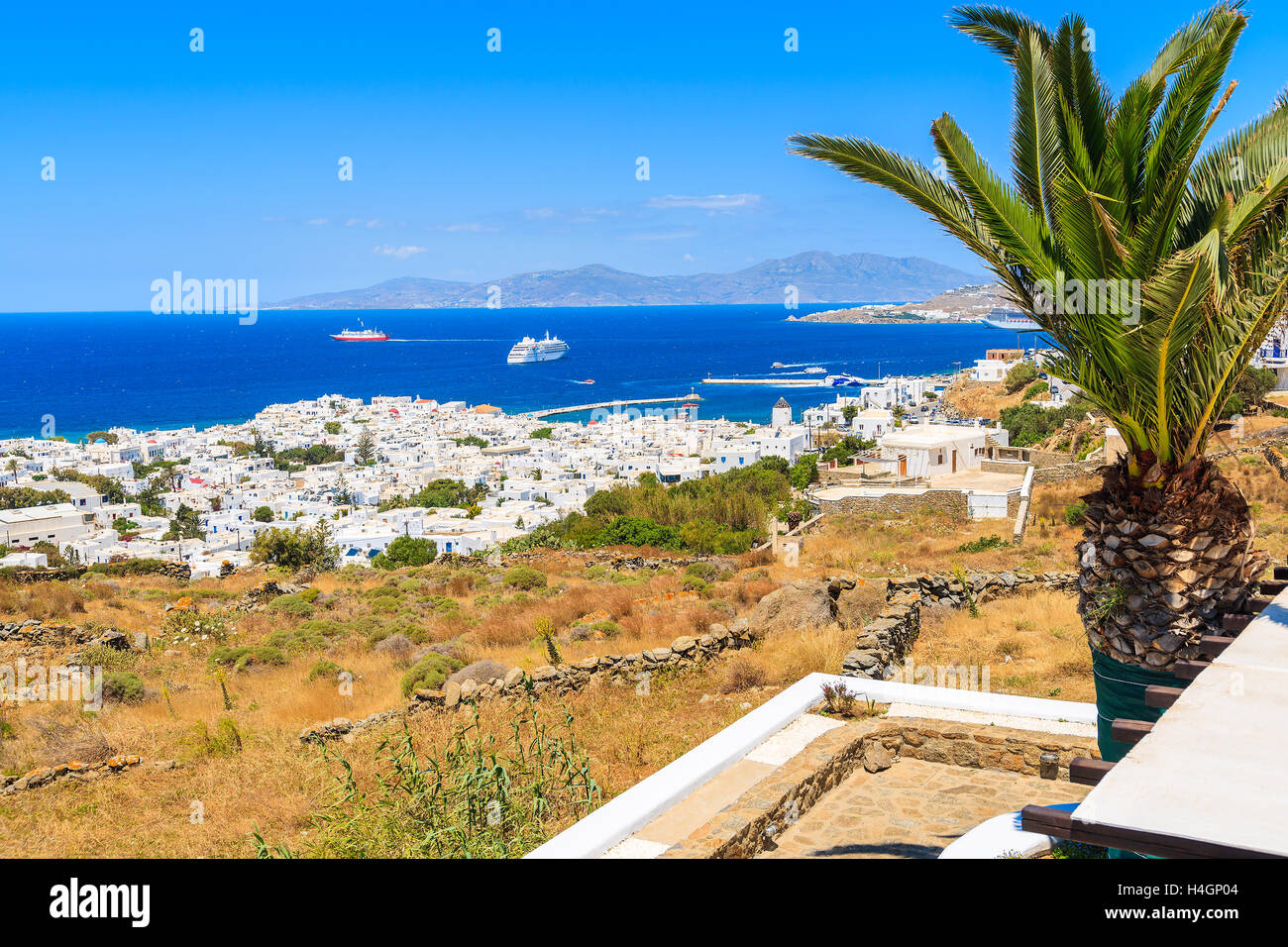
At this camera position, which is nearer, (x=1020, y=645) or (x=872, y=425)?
(x=1020, y=645)

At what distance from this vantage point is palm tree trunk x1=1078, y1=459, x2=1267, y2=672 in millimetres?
4902

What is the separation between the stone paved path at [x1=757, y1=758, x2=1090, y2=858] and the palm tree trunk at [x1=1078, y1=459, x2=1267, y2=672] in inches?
54.0

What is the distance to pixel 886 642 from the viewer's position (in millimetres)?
9750

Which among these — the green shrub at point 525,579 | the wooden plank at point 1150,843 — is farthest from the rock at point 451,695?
the green shrub at point 525,579

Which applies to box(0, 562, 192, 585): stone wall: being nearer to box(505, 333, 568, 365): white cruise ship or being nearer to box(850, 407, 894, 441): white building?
box(850, 407, 894, 441): white building

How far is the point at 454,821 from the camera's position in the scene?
5195mm

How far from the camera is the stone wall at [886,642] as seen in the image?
903 cm

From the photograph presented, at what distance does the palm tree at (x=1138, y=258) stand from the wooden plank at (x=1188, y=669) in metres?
0.19

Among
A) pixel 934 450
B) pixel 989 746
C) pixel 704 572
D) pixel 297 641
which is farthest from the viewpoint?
pixel 934 450

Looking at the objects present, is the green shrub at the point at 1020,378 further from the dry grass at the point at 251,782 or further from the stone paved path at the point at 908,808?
the stone paved path at the point at 908,808

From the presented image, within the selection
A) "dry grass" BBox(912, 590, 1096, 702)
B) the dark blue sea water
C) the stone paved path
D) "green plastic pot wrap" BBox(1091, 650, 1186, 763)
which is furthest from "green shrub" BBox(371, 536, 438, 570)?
the dark blue sea water

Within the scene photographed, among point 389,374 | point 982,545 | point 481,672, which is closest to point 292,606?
point 481,672

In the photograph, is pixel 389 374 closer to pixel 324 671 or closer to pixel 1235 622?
pixel 324 671

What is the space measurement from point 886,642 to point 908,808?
3.99m
